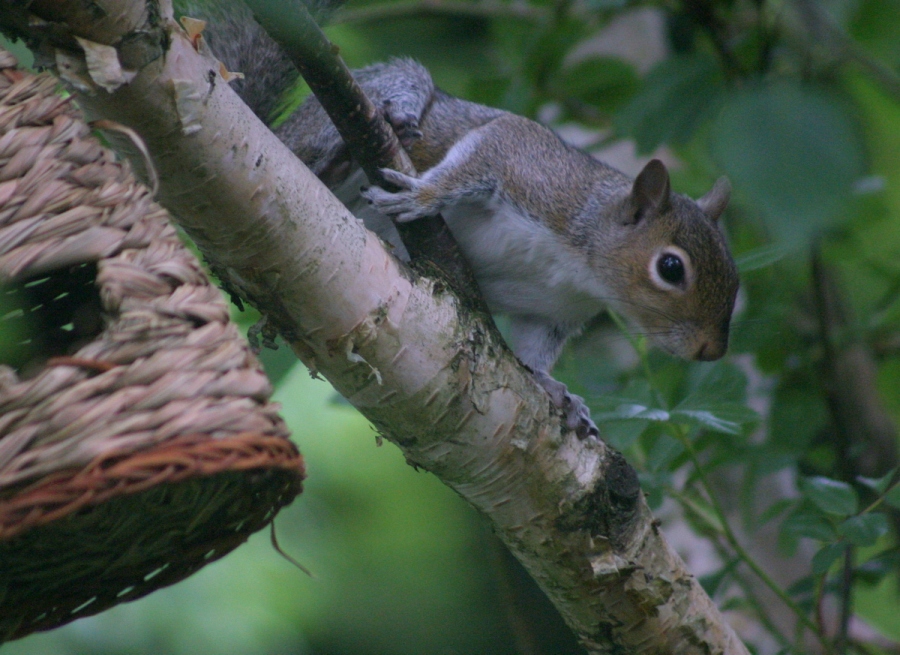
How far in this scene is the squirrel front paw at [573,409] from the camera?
1.05 m

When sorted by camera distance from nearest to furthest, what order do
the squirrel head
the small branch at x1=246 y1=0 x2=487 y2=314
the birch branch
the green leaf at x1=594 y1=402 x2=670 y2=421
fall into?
1. the birch branch
2. the small branch at x1=246 y1=0 x2=487 y2=314
3. the green leaf at x1=594 y1=402 x2=670 y2=421
4. the squirrel head

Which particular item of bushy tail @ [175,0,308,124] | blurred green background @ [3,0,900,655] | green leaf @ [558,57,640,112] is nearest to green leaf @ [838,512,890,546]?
Answer: blurred green background @ [3,0,900,655]

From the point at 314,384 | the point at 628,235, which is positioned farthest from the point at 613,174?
the point at 314,384

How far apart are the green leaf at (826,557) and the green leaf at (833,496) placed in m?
0.05

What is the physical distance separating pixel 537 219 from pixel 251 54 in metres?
0.52

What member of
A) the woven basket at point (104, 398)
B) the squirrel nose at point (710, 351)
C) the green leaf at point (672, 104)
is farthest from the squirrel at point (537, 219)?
the woven basket at point (104, 398)

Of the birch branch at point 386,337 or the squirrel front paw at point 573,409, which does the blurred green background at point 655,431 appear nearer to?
the squirrel front paw at point 573,409

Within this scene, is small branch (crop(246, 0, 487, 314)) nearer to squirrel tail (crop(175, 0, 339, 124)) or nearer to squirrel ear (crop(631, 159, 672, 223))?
squirrel tail (crop(175, 0, 339, 124))

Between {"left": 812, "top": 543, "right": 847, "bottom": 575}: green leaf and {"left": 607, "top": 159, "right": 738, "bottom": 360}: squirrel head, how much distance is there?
0.39 m

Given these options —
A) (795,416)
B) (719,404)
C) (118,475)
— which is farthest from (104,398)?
(795,416)

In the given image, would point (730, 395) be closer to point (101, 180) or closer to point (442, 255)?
point (442, 255)

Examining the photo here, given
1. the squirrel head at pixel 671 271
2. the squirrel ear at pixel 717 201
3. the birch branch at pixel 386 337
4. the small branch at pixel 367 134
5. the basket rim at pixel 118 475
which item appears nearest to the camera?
the basket rim at pixel 118 475

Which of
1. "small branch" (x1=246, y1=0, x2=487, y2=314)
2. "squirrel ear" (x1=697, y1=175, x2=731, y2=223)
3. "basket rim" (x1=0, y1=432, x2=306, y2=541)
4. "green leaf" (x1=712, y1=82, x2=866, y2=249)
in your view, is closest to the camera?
"green leaf" (x1=712, y1=82, x2=866, y2=249)

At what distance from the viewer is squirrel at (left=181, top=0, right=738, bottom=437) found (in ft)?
4.43
